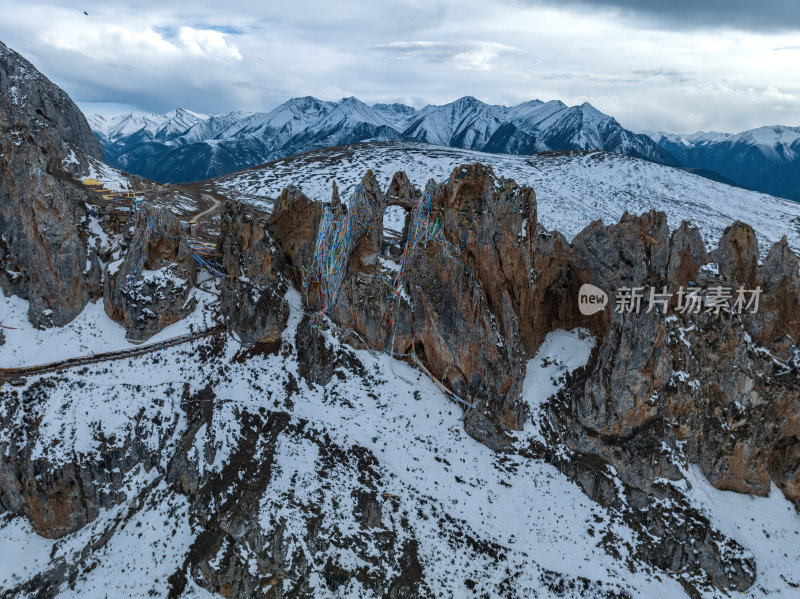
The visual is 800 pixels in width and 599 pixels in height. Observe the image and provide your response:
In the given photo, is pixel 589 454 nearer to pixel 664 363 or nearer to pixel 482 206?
pixel 664 363

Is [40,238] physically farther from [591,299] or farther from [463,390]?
[591,299]

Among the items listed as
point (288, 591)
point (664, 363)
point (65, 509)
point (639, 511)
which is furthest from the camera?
point (664, 363)

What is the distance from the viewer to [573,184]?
280 ft

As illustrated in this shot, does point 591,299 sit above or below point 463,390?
above

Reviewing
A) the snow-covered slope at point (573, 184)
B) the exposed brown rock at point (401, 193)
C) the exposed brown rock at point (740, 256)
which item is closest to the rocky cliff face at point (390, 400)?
the exposed brown rock at point (740, 256)

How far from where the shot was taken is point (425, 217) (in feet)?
97.8

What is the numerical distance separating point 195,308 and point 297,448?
11.9 m

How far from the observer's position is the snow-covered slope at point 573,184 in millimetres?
72188

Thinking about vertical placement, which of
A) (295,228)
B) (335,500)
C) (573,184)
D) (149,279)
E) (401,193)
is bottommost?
(335,500)

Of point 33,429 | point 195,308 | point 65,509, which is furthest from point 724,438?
point 33,429

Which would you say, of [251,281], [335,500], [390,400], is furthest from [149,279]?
[335,500]

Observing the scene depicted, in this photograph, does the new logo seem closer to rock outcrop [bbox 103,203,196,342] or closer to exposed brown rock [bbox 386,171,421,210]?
exposed brown rock [bbox 386,171,421,210]

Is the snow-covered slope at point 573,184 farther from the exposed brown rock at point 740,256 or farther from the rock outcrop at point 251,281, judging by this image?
the exposed brown rock at point 740,256

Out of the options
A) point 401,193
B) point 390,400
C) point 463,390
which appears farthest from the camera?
point 401,193
